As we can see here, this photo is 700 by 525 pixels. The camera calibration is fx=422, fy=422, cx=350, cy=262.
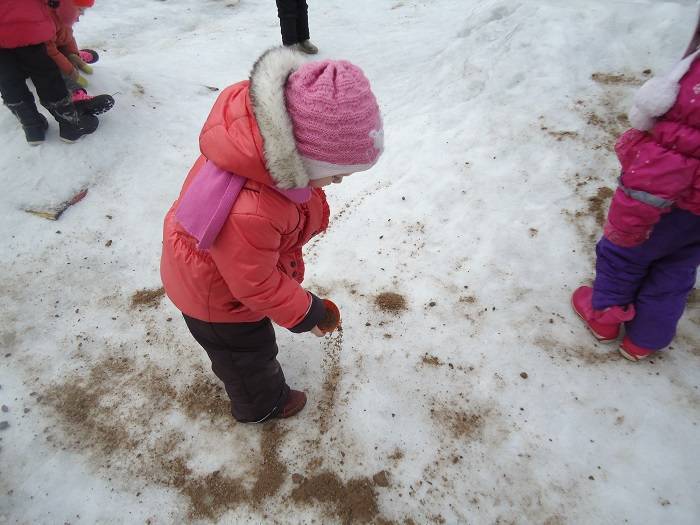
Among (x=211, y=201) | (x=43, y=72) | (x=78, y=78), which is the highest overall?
(x=211, y=201)

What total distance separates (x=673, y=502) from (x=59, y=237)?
437 centimetres

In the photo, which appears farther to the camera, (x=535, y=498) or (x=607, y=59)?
(x=607, y=59)

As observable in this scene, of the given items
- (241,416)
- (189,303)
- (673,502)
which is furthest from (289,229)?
(673,502)

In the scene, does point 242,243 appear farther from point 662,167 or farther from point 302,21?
point 302,21

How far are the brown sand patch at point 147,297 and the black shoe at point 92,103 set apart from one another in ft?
6.85

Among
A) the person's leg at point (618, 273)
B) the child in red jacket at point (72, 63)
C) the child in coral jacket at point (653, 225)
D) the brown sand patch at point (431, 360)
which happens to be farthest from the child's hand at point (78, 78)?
the person's leg at point (618, 273)

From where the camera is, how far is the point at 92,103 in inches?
158

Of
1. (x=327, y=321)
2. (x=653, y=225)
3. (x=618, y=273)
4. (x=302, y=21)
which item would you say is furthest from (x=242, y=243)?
(x=302, y=21)

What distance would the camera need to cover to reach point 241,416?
2.32m

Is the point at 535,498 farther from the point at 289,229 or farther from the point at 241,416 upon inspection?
the point at 289,229

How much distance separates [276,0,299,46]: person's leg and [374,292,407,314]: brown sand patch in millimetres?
3938

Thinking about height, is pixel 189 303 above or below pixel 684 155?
below

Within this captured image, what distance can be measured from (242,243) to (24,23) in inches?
133

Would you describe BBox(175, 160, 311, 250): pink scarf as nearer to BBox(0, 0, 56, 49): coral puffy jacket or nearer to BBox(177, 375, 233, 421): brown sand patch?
BBox(177, 375, 233, 421): brown sand patch
